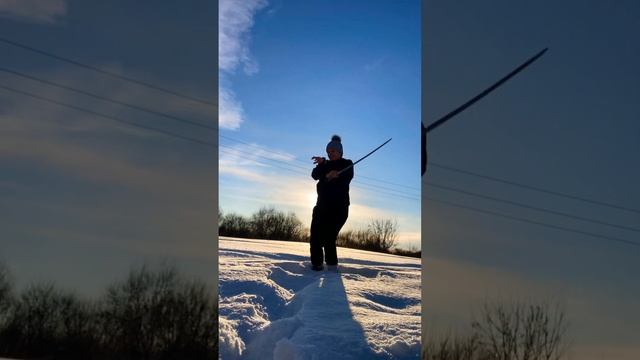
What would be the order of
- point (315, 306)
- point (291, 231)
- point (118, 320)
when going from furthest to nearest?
point (118, 320)
point (291, 231)
point (315, 306)

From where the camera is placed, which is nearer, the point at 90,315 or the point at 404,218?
the point at 404,218

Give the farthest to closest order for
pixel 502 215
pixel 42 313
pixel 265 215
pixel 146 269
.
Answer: pixel 42 313
pixel 146 269
pixel 265 215
pixel 502 215

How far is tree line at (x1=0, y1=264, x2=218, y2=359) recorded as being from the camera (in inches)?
136

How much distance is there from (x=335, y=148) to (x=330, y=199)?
29 centimetres

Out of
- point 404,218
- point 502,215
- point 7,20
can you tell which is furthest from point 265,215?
point 7,20

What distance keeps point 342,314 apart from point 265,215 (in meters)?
0.71

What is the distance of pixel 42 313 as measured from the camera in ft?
12.7

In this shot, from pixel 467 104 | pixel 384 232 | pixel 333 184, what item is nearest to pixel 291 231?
pixel 333 184

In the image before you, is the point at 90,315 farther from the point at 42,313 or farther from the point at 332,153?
the point at 332,153

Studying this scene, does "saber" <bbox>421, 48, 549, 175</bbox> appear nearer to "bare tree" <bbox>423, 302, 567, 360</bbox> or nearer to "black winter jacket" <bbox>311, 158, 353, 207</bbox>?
"black winter jacket" <bbox>311, 158, 353, 207</bbox>

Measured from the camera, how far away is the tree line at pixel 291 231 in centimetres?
313

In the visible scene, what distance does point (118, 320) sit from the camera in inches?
145

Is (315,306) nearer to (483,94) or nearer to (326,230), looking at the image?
(326,230)

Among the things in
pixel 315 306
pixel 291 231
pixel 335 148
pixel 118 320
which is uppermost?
pixel 335 148
